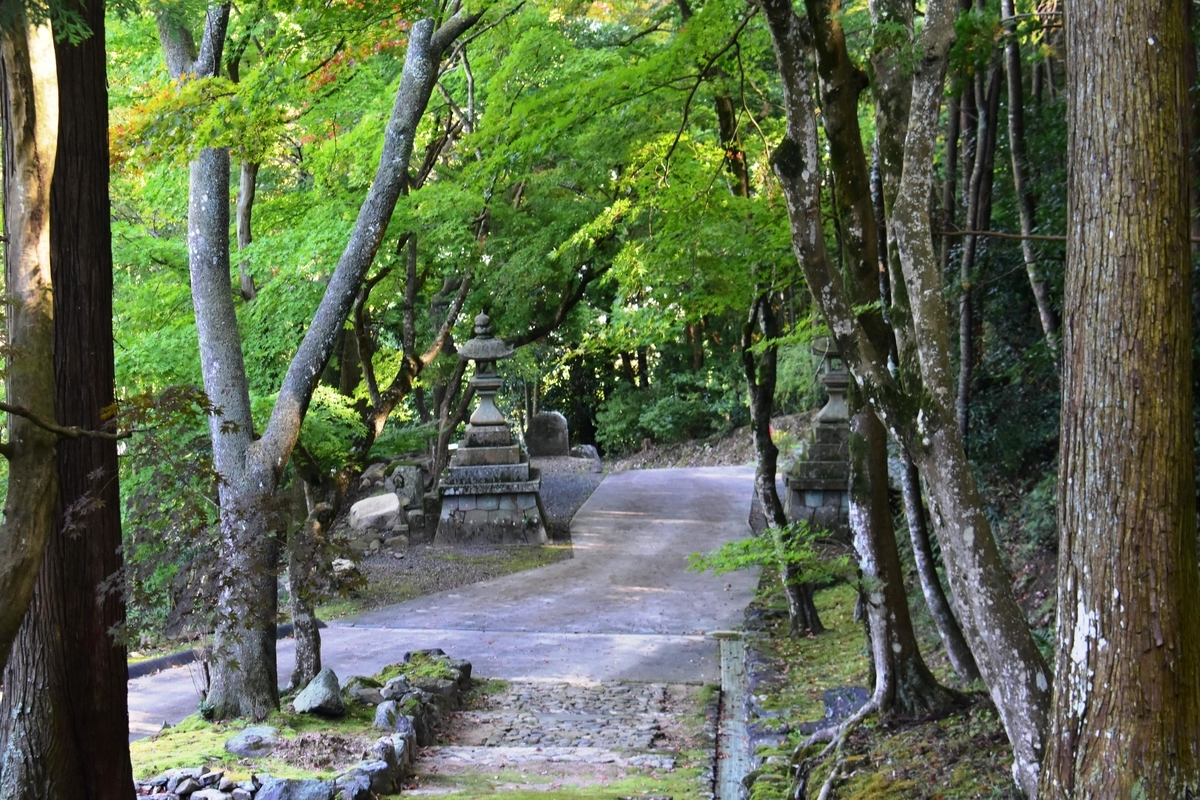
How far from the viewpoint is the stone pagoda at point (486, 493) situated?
14.9 meters

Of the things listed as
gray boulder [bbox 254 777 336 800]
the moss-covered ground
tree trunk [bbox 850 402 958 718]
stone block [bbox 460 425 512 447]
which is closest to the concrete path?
the moss-covered ground

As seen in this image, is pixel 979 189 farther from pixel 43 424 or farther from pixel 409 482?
pixel 409 482

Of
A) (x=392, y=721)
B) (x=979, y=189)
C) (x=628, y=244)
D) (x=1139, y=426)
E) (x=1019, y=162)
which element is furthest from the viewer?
(x=628, y=244)

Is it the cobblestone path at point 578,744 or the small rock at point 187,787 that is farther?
the cobblestone path at point 578,744

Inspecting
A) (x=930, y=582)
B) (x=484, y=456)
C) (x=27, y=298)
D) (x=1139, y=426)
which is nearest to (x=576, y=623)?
(x=484, y=456)

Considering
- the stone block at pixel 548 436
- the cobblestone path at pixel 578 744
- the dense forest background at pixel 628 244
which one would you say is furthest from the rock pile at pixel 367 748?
the stone block at pixel 548 436

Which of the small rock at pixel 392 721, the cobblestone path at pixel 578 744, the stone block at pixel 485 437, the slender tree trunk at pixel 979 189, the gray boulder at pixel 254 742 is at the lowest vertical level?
the cobblestone path at pixel 578 744

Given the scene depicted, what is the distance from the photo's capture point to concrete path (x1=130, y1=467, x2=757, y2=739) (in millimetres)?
8773

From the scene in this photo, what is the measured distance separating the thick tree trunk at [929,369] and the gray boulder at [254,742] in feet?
14.0

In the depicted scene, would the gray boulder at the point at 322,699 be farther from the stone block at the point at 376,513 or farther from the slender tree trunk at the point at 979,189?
the stone block at the point at 376,513

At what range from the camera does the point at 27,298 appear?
11.2 ft

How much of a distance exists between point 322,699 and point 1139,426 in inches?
223

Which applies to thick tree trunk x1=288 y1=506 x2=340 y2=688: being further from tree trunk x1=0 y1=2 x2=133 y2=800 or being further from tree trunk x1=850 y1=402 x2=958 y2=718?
tree trunk x1=850 y1=402 x2=958 y2=718

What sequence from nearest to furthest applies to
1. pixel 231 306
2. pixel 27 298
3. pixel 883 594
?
pixel 27 298 → pixel 883 594 → pixel 231 306
